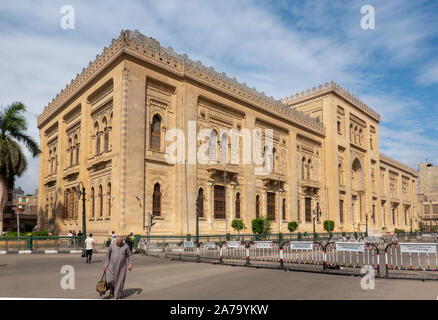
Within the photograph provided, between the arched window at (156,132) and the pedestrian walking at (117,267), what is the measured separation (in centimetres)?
1822

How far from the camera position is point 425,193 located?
364 feet

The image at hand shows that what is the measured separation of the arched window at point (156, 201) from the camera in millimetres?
25394

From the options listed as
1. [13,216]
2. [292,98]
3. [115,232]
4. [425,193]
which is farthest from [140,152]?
[425,193]

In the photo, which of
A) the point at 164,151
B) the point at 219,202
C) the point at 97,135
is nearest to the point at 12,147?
the point at 97,135

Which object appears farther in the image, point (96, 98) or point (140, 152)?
point (96, 98)

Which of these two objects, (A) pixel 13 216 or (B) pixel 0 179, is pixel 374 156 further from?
(A) pixel 13 216

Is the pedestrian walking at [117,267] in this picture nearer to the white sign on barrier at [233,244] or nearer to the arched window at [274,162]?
the white sign on barrier at [233,244]

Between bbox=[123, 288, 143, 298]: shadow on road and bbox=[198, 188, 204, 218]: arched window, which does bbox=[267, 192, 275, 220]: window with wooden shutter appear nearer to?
bbox=[198, 188, 204, 218]: arched window

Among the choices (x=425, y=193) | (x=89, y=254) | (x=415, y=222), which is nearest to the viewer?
(x=89, y=254)

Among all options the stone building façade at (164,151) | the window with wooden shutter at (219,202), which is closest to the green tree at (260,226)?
the stone building façade at (164,151)

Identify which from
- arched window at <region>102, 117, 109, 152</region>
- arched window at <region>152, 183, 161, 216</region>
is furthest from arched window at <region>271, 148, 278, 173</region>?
arched window at <region>102, 117, 109, 152</region>

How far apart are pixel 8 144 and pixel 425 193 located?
113 m

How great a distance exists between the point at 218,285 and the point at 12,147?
71.4ft

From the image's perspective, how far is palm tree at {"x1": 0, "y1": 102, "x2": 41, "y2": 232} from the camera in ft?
84.5
